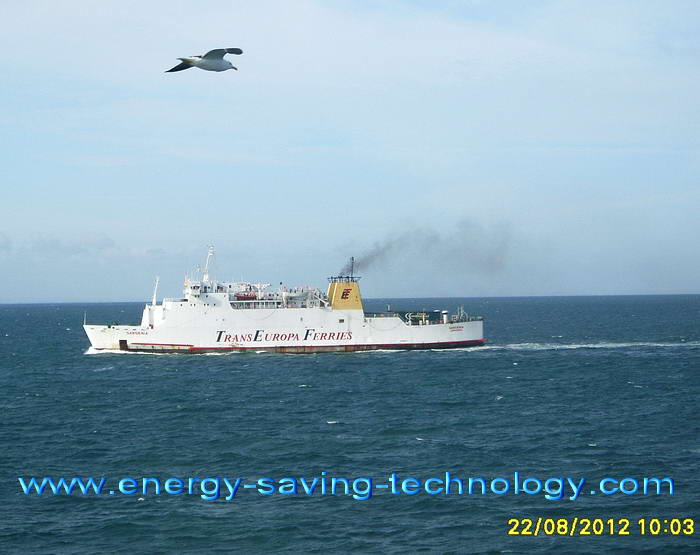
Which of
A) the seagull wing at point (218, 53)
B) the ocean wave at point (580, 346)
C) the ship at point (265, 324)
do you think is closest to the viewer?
the seagull wing at point (218, 53)

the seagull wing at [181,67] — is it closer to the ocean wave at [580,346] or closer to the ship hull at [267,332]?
the ship hull at [267,332]

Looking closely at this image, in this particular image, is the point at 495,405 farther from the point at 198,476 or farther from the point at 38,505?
the point at 38,505

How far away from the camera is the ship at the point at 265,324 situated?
6384 centimetres

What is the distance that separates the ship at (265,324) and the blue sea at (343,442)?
6.82 ft

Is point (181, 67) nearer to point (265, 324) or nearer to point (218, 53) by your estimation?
point (218, 53)

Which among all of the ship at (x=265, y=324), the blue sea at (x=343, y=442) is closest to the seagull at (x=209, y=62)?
the blue sea at (x=343, y=442)

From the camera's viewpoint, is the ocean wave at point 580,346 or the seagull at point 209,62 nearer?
the seagull at point 209,62

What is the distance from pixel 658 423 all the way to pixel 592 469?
31.6ft

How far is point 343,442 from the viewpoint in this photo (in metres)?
32.8

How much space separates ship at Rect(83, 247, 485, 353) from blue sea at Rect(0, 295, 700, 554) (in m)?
2.08

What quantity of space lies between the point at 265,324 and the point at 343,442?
3263 cm

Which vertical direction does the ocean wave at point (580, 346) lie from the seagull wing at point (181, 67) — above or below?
below

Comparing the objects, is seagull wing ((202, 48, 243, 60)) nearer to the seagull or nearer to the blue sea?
the seagull

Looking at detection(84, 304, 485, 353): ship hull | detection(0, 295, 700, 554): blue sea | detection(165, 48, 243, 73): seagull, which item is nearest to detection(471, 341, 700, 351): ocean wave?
detection(0, 295, 700, 554): blue sea
